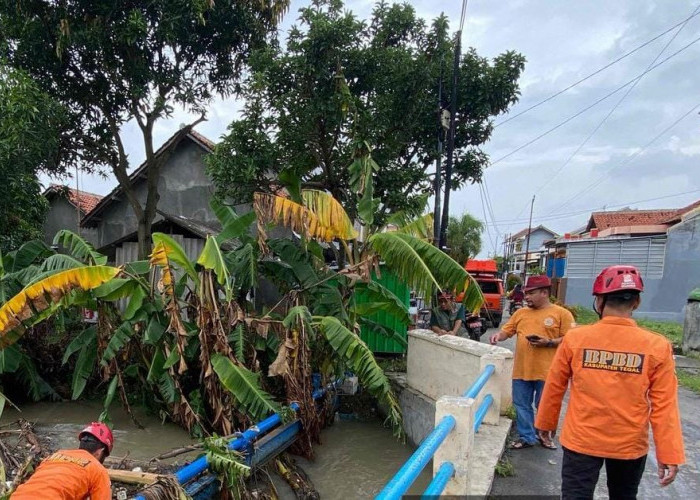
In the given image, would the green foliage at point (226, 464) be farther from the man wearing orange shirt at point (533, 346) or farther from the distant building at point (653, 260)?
the distant building at point (653, 260)

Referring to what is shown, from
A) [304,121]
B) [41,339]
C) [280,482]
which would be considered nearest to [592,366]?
[280,482]

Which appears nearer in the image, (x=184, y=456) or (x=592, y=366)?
(x=592, y=366)

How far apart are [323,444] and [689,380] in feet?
21.1

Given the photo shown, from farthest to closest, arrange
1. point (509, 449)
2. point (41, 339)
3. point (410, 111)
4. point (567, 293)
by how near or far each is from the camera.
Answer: point (567, 293)
point (410, 111)
point (41, 339)
point (509, 449)

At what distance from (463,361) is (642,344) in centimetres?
303

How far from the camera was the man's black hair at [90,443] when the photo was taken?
3.23 m

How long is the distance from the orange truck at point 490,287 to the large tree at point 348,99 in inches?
363

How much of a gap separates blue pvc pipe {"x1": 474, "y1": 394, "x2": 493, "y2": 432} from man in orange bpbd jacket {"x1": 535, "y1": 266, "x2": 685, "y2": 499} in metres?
0.83

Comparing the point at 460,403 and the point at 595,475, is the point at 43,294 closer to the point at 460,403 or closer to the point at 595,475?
the point at 460,403

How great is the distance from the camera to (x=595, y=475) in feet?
8.38

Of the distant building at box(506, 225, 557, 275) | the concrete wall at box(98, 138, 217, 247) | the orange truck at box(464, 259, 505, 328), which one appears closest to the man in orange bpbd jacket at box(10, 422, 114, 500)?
the concrete wall at box(98, 138, 217, 247)

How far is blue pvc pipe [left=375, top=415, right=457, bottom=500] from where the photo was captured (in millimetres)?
1767

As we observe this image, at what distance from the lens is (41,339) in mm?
7840

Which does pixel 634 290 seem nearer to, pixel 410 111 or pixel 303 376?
pixel 303 376
